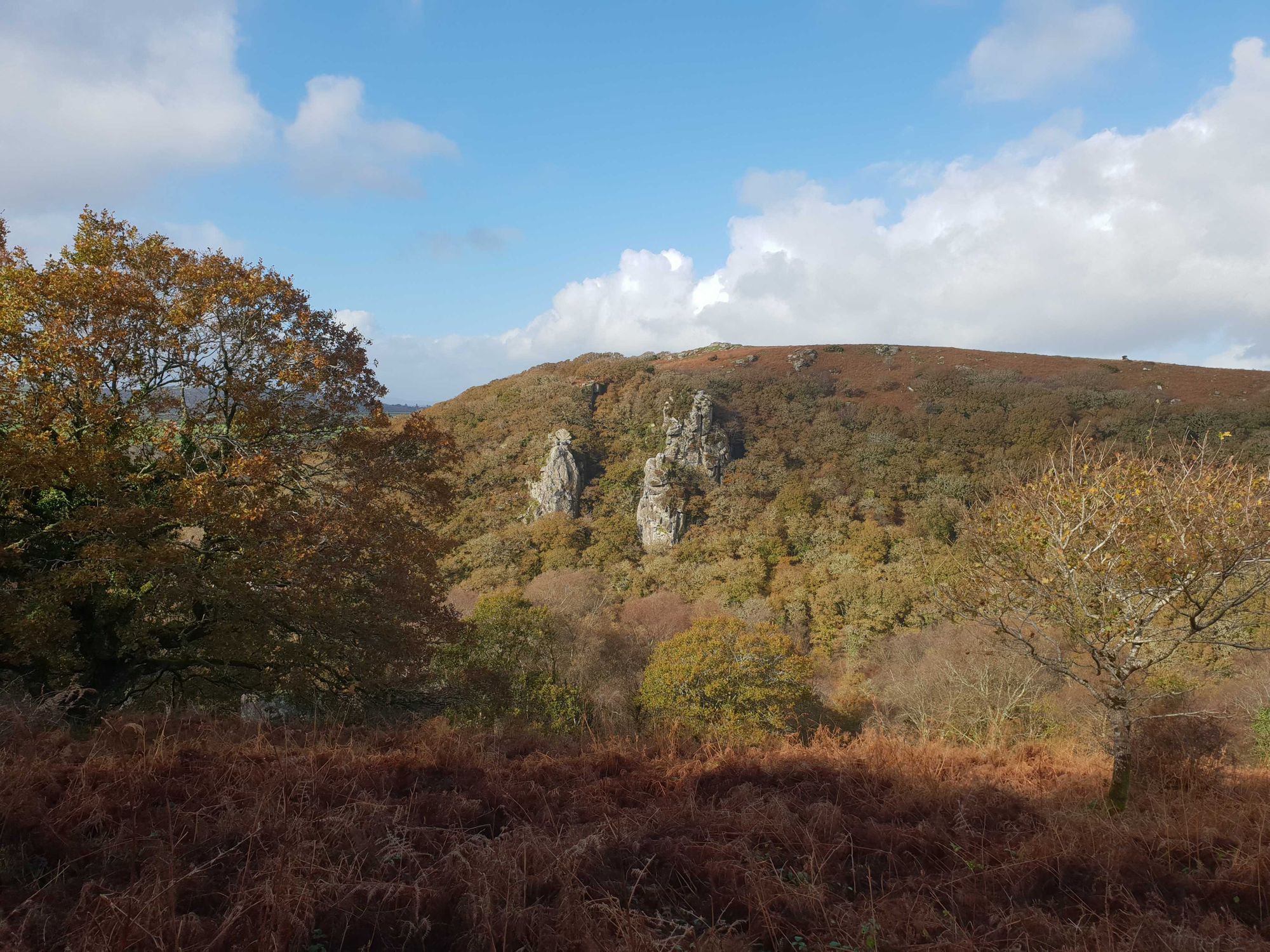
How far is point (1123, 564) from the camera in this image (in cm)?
612

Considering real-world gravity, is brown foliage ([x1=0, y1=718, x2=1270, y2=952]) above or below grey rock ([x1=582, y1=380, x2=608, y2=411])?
below

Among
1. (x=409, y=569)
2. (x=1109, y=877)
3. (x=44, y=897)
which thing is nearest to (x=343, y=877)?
(x=44, y=897)

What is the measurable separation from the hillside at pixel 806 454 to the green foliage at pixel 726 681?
12950 mm

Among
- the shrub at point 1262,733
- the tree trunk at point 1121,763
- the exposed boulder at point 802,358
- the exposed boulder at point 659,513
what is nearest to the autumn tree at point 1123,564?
the tree trunk at point 1121,763

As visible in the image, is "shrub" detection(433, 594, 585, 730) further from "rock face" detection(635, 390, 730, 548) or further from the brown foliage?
"rock face" detection(635, 390, 730, 548)

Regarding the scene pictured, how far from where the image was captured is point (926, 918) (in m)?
3.19

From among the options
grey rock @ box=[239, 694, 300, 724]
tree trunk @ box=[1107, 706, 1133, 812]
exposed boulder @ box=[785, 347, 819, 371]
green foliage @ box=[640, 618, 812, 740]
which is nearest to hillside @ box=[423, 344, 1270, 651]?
exposed boulder @ box=[785, 347, 819, 371]

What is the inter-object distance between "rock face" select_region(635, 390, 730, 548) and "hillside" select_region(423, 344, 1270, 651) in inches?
29.1

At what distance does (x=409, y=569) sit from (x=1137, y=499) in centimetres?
1029

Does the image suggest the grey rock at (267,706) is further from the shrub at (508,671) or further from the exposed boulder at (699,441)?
the exposed boulder at (699,441)

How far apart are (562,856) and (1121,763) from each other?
17.4 ft

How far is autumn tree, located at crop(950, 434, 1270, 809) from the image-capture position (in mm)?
5719

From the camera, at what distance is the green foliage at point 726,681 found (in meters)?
15.0

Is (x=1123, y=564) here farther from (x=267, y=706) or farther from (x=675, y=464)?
(x=675, y=464)
